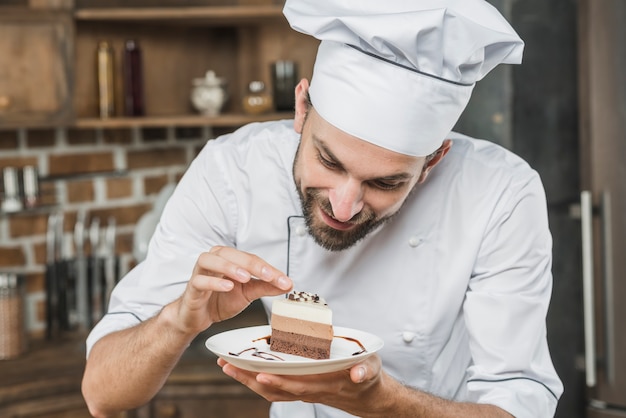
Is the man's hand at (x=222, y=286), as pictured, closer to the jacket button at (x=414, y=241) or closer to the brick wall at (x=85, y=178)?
the jacket button at (x=414, y=241)

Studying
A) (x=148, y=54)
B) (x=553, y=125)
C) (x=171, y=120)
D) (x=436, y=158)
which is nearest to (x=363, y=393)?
(x=436, y=158)

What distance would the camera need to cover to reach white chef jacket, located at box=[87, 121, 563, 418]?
5.54 feet

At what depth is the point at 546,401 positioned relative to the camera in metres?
1.63

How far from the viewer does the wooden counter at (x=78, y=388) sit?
2.53m

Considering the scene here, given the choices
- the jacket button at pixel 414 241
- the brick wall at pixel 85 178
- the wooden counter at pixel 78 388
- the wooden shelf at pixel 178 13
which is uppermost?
the wooden shelf at pixel 178 13

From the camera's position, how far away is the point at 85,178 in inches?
122

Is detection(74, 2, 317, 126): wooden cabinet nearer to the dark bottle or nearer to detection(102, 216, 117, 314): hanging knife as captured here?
the dark bottle

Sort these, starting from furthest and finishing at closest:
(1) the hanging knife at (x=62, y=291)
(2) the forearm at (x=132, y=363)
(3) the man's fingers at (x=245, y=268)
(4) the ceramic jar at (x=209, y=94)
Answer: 1. (4) the ceramic jar at (x=209, y=94)
2. (1) the hanging knife at (x=62, y=291)
3. (2) the forearm at (x=132, y=363)
4. (3) the man's fingers at (x=245, y=268)

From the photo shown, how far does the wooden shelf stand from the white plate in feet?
5.19

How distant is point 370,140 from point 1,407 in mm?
1467

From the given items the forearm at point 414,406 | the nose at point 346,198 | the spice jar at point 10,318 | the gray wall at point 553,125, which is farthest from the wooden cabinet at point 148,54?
the forearm at point 414,406

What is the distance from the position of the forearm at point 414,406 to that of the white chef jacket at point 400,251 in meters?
0.11

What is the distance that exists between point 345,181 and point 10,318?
1541 mm

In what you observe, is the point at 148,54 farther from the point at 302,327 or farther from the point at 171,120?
the point at 302,327
